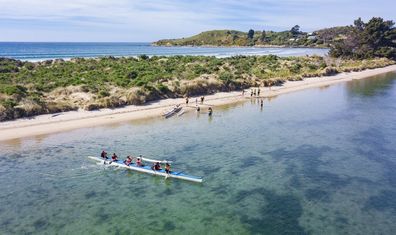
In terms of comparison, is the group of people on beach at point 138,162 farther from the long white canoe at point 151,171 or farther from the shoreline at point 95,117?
the shoreline at point 95,117

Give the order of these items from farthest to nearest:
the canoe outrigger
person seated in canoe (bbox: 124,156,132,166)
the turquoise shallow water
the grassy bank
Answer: the canoe outrigger → the grassy bank → person seated in canoe (bbox: 124,156,132,166) → the turquoise shallow water

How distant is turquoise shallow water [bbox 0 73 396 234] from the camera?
1992 cm

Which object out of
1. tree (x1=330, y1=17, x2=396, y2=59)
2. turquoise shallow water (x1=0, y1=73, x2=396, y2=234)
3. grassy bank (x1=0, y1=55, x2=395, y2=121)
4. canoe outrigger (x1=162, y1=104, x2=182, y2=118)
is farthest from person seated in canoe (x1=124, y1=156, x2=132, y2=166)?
tree (x1=330, y1=17, x2=396, y2=59)

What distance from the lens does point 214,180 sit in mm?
25438

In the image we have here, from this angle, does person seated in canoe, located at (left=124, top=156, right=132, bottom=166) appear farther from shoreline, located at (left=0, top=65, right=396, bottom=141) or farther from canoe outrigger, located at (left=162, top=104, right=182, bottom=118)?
canoe outrigger, located at (left=162, top=104, right=182, bottom=118)

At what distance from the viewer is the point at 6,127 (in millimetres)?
35406

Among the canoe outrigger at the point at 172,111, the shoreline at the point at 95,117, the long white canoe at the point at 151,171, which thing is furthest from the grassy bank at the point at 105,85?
the long white canoe at the point at 151,171

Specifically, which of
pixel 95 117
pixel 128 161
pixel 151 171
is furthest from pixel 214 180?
pixel 95 117

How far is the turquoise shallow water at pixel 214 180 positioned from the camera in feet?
65.4

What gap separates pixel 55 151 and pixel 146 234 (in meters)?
15.7

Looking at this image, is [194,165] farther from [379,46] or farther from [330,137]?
[379,46]

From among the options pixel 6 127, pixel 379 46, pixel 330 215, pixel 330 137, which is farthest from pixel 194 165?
pixel 379 46

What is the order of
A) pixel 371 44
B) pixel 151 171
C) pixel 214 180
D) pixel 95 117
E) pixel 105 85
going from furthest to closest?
1. pixel 371 44
2. pixel 105 85
3. pixel 95 117
4. pixel 151 171
5. pixel 214 180

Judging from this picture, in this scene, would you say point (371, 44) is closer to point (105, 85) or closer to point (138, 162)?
point (105, 85)
